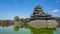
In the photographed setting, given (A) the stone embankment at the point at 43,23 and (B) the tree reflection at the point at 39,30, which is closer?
(B) the tree reflection at the point at 39,30

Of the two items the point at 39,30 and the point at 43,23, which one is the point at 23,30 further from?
the point at 43,23

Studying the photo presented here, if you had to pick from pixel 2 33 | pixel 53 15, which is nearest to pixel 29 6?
pixel 53 15

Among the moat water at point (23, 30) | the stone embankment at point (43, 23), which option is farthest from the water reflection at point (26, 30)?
the stone embankment at point (43, 23)

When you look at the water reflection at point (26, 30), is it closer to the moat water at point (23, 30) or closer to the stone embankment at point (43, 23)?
the moat water at point (23, 30)

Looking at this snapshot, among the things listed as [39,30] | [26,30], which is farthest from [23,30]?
[39,30]

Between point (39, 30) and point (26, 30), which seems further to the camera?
point (39, 30)

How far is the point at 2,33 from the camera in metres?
4.94

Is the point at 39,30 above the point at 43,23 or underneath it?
underneath

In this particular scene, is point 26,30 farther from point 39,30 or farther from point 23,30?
point 39,30

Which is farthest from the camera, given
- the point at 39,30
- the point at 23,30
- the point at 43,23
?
the point at 43,23

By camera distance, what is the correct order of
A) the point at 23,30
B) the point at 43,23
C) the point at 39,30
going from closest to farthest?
the point at 23,30 < the point at 39,30 < the point at 43,23

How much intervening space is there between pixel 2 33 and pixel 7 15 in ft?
2.41

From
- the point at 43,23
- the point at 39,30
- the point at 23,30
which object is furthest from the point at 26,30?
the point at 43,23

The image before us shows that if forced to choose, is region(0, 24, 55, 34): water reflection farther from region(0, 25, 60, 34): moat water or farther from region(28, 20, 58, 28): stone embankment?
region(28, 20, 58, 28): stone embankment
